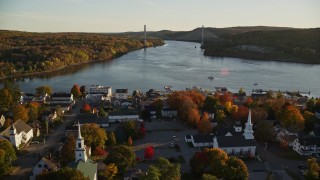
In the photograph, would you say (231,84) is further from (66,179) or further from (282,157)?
(66,179)

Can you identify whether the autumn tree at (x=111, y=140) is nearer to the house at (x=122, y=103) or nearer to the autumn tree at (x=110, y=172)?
the autumn tree at (x=110, y=172)

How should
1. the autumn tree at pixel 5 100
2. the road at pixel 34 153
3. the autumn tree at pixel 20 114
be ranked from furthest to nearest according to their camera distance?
the autumn tree at pixel 5 100 → the autumn tree at pixel 20 114 → the road at pixel 34 153

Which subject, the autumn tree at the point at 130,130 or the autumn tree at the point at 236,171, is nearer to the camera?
the autumn tree at the point at 236,171

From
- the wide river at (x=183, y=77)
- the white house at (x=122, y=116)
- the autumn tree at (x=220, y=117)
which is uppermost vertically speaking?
the autumn tree at (x=220, y=117)

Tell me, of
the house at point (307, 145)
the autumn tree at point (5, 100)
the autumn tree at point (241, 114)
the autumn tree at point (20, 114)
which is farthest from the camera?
the autumn tree at point (5, 100)

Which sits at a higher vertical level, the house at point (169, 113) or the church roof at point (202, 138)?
the church roof at point (202, 138)

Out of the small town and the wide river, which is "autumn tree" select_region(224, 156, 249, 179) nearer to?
the small town

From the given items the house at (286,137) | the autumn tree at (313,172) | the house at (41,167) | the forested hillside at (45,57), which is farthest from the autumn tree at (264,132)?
the forested hillside at (45,57)

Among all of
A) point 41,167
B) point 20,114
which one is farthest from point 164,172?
point 20,114

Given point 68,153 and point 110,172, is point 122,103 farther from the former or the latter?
point 110,172
